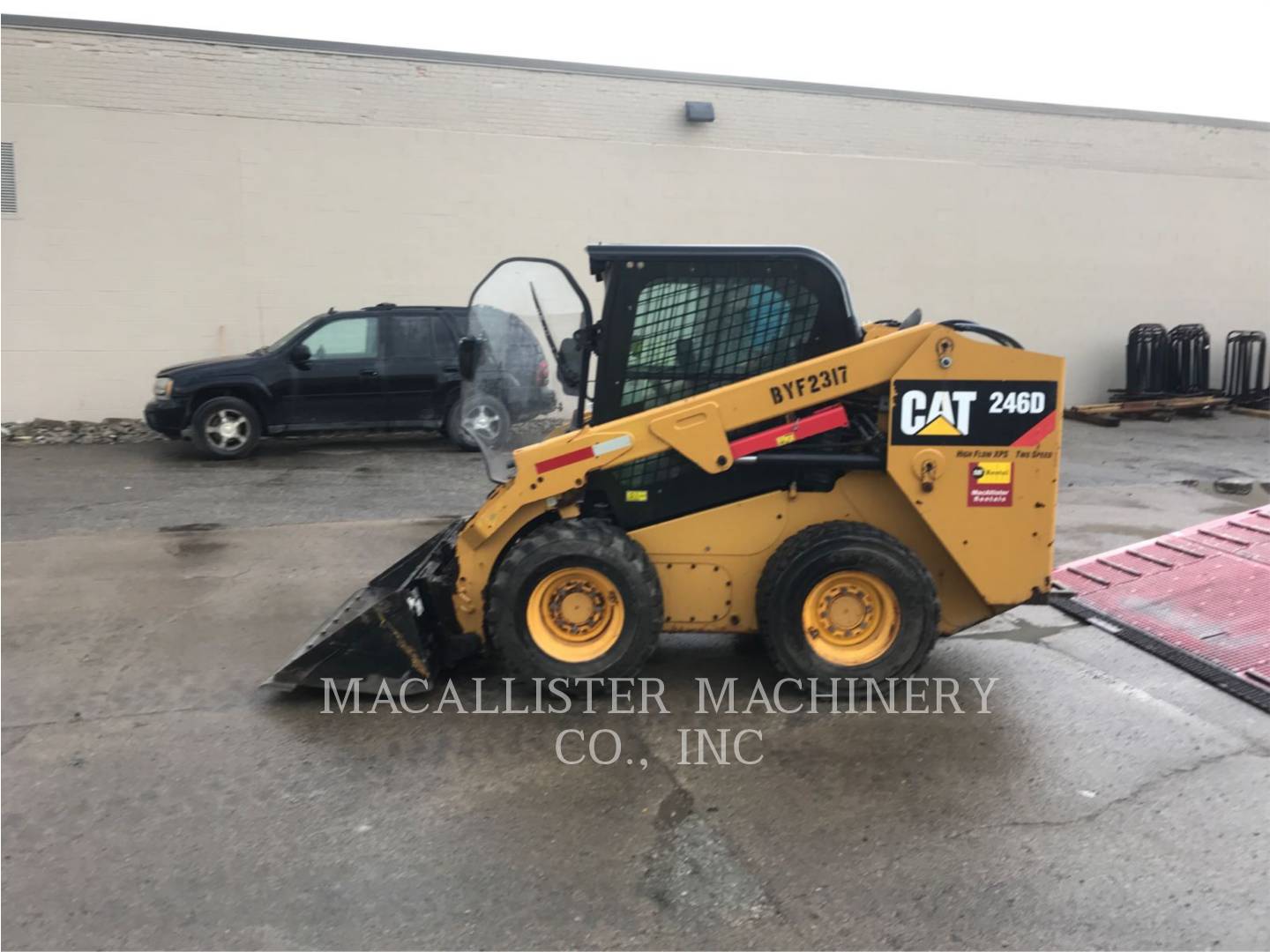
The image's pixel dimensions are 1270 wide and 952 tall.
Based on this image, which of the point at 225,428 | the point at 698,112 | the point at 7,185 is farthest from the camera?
the point at 698,112

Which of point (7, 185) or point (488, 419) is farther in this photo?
point (7, 185)

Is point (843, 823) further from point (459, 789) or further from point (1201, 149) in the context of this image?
point (1201, 149)

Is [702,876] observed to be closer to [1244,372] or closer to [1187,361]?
[1187,361]

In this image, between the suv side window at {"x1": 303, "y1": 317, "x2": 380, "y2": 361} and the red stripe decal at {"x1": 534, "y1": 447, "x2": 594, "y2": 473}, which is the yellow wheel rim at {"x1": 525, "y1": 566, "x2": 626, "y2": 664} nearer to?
the red stripe decal at {"x1": 534, "y1": 447, "x2": 594, "y2": 473}

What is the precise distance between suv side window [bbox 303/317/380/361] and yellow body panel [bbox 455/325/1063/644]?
24.8 feet

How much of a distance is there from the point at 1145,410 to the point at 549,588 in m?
14.4

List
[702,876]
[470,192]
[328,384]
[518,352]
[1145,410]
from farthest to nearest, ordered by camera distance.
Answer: [1145,410] < [470,192] < [328,384] < [518,352] < [702,876]

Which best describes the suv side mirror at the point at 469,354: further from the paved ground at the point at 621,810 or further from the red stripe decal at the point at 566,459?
the paved ground at the point at 621,810

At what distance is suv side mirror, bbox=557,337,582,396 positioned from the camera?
479cm

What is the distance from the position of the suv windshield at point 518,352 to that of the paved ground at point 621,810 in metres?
1.31

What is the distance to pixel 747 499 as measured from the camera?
4613 mm

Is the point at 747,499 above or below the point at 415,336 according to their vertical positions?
below

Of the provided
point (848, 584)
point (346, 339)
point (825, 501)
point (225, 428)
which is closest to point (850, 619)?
point (848, 584)

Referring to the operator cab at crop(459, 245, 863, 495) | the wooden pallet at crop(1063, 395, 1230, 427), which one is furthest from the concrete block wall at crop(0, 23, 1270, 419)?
the operator cab at crop(459, 245, 863, 495)
